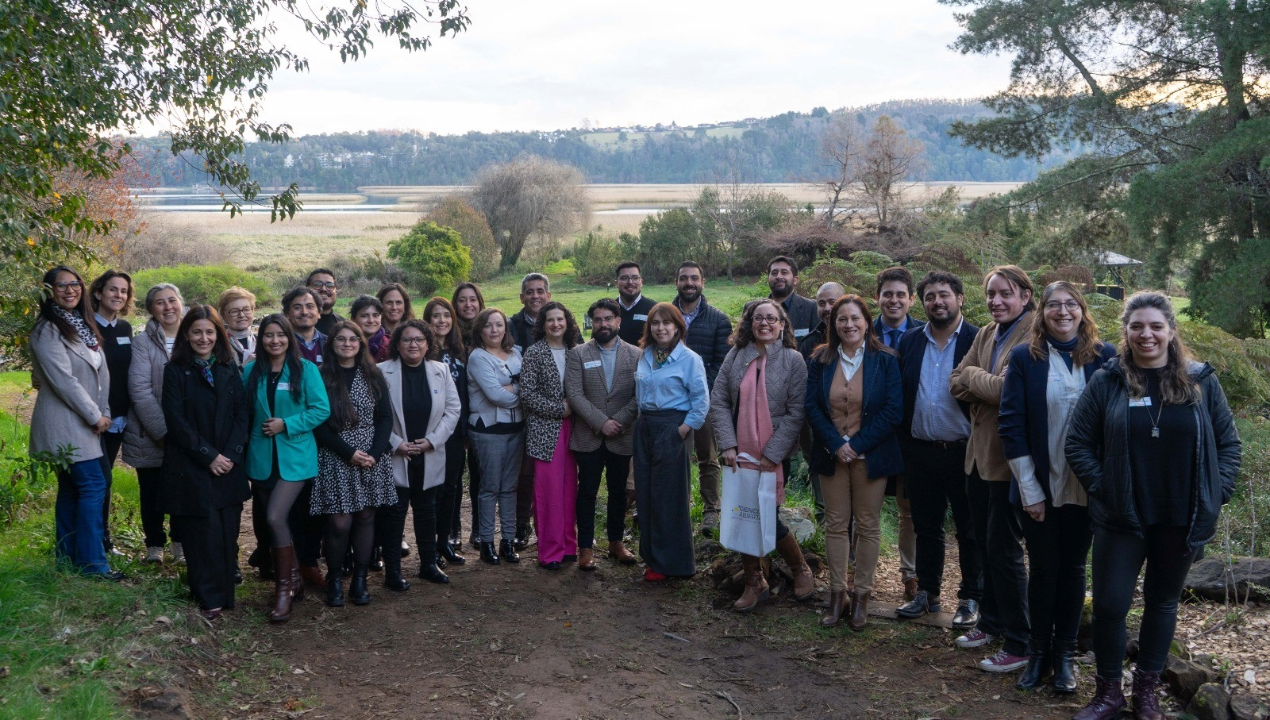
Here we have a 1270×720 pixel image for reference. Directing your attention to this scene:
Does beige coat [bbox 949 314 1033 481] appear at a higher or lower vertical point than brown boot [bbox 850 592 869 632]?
higher

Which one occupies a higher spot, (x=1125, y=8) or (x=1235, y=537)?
(x=1125, y=8)

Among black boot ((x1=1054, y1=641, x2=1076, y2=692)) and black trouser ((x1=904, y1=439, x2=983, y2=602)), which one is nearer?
black boot ((x1=1054, y1=641, x2=1076, y2=692))

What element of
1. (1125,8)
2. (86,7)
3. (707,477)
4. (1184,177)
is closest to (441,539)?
(707,477)

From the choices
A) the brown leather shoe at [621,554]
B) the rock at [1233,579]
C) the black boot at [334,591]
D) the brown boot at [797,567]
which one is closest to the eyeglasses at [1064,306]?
the rock at [1233,579]

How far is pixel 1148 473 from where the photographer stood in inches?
166

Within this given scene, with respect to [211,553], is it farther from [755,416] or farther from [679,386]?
[755,416]

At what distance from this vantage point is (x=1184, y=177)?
53.7ft

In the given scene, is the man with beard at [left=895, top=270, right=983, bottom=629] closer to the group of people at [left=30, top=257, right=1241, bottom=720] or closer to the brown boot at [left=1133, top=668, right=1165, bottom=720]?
the group of people at [left=30, top=257, right=1241, bottom=720]

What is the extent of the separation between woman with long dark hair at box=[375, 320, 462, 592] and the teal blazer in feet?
2.07

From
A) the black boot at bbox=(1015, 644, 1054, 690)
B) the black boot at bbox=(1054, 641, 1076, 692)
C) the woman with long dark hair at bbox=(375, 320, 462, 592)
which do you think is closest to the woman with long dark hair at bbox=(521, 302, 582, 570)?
the woman with long dark hair at bbox=(375, 320, 462, 592)

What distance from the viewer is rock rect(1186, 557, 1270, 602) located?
5746mm

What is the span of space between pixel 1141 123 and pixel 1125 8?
8.02 feet

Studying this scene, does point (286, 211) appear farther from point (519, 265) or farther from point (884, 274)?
point (519, 265)

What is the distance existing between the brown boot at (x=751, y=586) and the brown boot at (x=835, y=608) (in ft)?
1.58
